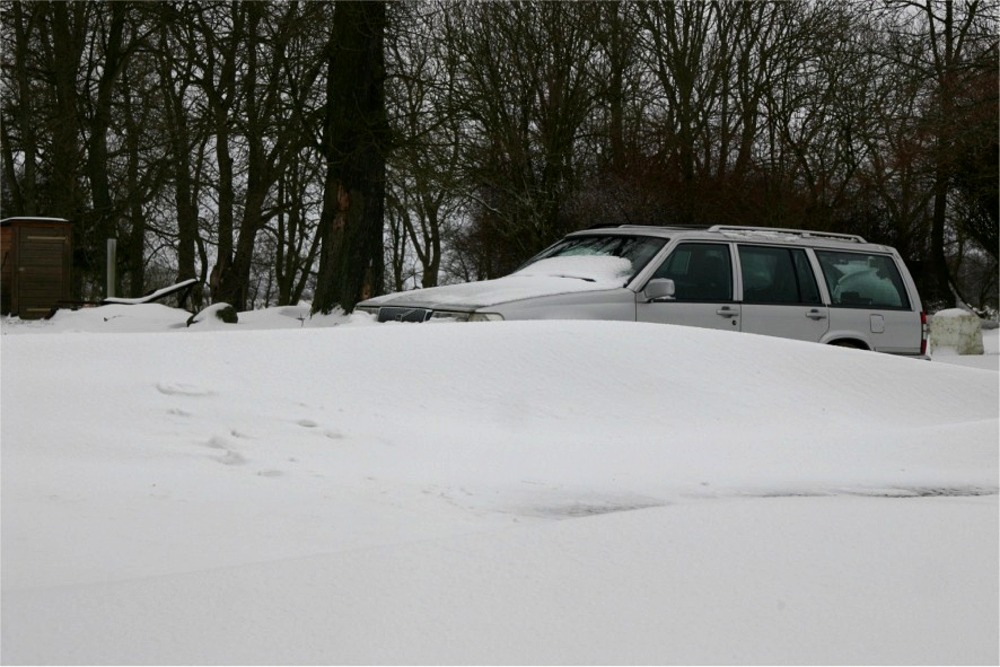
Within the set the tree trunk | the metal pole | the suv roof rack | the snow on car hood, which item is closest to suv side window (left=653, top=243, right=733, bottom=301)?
the suv roof rack

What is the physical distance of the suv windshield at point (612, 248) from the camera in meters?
9.99

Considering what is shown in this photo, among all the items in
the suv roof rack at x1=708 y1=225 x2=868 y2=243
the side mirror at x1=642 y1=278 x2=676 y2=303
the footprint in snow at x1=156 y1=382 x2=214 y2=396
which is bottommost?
the footprint in snow at x1=156 y1=382 x2=214 y2=396

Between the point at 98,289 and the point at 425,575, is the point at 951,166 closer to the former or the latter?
the point at 98,289

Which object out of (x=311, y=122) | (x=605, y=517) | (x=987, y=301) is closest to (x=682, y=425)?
(x=605, y=517)

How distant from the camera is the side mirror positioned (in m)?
9.38

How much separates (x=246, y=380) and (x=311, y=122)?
14.2 metres

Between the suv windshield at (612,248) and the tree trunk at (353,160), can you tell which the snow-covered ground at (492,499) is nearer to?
the suv windshield at (612,248)

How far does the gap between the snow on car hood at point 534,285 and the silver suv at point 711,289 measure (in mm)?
11

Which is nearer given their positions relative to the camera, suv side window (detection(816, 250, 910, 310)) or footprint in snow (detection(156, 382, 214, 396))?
footprint in snow (detection(156, 382, 214, 396))

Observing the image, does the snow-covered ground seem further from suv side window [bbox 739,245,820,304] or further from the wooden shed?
the wooden shed

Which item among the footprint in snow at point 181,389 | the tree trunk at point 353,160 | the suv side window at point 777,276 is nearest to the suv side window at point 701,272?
the suv side window at point 777,276

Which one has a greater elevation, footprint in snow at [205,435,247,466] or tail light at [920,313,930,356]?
tail light at [920,313,930,356]

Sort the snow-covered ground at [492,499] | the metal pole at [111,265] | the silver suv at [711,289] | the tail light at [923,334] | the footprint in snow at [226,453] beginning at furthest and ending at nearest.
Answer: the metal pole at [111,265] → the tail light at [923,334] → the silver suv at [711,289] → the footprint in snow at [226,453] → the snow-covered ground at [492,499]

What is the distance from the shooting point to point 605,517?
465cm
